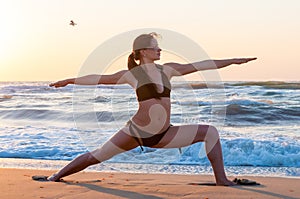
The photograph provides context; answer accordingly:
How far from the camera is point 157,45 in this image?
5.14 m

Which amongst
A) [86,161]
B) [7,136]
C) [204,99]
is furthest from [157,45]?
[204,99]

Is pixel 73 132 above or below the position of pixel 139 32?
below

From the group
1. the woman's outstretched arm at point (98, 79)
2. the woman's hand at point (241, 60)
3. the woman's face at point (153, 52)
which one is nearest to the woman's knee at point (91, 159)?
the woman's outstretched arm at point (98, 79)

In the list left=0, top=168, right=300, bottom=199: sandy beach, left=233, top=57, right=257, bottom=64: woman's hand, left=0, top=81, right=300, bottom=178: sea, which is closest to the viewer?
left=0, top=168, right=300, bottom=199: sandy beach

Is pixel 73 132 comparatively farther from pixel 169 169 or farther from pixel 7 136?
pixel 169 169

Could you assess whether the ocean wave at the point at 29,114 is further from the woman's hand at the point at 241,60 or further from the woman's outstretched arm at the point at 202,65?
the woman's hand at the point at 241,60

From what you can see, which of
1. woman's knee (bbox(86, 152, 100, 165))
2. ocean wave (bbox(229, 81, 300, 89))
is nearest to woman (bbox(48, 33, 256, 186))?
woman's knee (bbox(86, 152, 100, 165))

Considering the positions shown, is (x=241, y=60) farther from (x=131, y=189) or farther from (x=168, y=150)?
(x=168, y=150)

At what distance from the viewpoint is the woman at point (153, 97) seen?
16.8ft

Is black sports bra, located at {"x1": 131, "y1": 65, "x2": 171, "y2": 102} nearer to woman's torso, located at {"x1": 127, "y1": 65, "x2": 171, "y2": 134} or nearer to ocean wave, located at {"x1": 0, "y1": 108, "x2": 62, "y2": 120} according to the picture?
woman's torso, located at {"x1": 127, "y1": 65, "x2": 171, "y2": 134}

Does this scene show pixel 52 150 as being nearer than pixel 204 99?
Yes

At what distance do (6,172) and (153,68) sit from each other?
272 centimetres

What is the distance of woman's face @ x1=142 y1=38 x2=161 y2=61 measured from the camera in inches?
202

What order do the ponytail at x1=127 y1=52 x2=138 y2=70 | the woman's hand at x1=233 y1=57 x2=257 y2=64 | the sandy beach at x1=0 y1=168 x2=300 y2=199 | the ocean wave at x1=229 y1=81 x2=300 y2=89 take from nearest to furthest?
the sandy beach at x1=0 y1=168 x2=300 y2=199
the woman's hand at x1=233 y1=57 x2=257 y2=64
the ponytail at x1=127 y1=52 x2=138 y2=70
the ocean wave at x1=229 y1=81 x2=300 y2=89
